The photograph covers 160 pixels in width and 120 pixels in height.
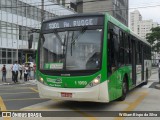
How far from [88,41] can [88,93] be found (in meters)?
1.65

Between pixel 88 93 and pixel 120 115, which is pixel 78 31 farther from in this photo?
pixel 120 115

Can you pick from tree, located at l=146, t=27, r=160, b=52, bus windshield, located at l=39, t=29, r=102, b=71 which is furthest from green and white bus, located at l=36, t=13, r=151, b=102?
tree, located at l=146, t=27, r=160, b=52

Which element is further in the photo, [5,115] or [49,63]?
[49,63]

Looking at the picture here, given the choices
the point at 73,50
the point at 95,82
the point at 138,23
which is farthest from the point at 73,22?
the point at 138,23

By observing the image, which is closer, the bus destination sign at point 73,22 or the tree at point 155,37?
the bus destination sign at point 73,22

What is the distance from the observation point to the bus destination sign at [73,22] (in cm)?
977

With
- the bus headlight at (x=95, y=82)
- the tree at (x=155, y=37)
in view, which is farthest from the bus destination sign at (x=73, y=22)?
the tree at (x=155, y=37)

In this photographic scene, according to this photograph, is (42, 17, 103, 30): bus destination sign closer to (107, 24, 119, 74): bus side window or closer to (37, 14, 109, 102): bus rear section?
(37, 14, 109, 102): bus rear section

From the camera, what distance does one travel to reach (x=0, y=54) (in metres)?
43.3

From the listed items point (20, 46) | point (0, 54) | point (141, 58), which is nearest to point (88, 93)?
point (141, 58)

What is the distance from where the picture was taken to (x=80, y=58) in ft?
31.2

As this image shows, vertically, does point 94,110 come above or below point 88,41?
below

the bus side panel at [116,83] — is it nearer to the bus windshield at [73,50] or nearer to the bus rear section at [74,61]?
the bus rear section at [74,61]

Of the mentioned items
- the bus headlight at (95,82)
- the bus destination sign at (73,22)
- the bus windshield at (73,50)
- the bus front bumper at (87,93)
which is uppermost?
the bus destination sign at (73,22)
